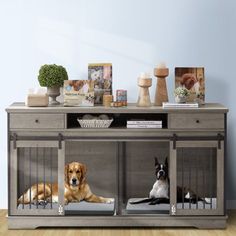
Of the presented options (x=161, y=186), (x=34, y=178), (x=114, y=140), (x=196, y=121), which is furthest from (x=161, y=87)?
(x=34, y=178)

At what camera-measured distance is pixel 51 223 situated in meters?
4.60

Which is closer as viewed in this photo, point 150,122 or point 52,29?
point 150,122

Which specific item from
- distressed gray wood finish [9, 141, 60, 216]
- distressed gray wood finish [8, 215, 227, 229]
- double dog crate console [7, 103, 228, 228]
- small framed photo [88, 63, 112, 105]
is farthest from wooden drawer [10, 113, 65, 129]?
distressed gray wood finish [8, 215, 227, 229]

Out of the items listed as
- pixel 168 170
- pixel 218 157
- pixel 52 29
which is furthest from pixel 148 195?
pixel 52 29

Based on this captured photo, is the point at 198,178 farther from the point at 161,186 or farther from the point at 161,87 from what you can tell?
the point at 161,87

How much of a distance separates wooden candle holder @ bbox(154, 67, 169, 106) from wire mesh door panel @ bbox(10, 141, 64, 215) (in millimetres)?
758

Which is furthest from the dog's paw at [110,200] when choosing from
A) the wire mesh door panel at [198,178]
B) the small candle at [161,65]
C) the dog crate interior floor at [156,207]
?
the small candle at [161,65]

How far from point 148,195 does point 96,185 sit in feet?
1.24

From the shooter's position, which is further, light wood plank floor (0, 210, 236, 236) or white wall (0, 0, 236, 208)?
white wall (0, 0, 236, 208)

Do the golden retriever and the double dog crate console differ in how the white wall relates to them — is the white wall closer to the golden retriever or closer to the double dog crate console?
the double dog crate console

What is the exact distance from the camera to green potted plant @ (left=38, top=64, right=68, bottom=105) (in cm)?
470

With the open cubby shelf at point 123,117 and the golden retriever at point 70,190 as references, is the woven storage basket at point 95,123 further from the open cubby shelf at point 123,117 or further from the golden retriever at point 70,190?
the golden retriever at point 70,190

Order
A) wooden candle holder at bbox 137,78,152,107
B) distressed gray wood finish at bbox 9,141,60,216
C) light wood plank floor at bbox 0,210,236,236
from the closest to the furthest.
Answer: light wood plank floor at bbox 0,210,236,236 → distressed gray wood finish at bbox 9,141,60,216 → wooden candle holder at bbox 137,78,152,107

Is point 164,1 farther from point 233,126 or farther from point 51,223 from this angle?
point 51,223
